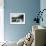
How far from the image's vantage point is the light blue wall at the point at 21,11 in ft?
17.2

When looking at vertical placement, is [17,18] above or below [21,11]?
below

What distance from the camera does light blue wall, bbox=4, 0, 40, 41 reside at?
524 centimetres

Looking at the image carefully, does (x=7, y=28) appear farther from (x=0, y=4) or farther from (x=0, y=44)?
(x=0, y=44)

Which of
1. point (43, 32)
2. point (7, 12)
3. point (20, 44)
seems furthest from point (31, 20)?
point (43, 32)

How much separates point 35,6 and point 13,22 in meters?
1.10

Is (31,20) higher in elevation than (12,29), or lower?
higher

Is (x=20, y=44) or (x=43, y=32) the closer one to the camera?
(x=43, y=32)

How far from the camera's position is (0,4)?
5.30 m

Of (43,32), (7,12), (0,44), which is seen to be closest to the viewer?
(43,32)

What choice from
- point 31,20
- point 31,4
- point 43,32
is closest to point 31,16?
point 31,20

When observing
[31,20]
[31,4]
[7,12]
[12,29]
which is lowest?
[12,29]

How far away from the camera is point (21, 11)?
527 cm

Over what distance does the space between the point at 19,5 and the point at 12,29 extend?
101 cm

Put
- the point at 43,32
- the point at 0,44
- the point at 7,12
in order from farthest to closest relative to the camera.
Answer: the point at 7,12 < the point at 0,44 < the point at 43,32
